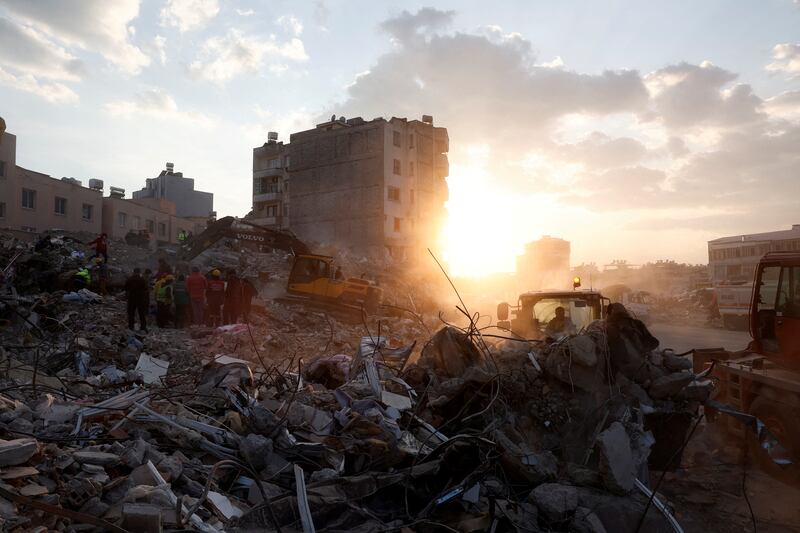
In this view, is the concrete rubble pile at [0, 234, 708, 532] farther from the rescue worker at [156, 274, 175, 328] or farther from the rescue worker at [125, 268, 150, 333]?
the rescue worker at [156, 274, 175, 328]

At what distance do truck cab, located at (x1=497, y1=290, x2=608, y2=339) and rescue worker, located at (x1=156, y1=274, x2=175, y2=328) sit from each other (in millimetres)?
9720

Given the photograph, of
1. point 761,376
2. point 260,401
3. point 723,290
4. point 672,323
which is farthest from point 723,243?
point 260,401

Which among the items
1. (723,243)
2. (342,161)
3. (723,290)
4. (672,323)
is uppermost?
(342,161)

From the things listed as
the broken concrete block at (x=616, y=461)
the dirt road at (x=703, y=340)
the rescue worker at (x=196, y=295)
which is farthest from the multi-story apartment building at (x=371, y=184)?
the broken concrete block at (x=616, y=461)

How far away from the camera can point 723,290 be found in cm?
2575

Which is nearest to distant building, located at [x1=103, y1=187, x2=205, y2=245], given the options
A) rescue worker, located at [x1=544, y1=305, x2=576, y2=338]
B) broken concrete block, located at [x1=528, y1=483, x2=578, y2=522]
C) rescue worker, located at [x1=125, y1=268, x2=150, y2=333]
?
rescue worker, located at [x1=125, y1=268, x2=150, y2=333]

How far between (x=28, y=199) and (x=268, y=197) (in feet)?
71.2

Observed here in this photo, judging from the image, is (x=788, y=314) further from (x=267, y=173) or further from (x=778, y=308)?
(x=267, y=173)

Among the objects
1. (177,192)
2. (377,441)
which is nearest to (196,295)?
(377,441)

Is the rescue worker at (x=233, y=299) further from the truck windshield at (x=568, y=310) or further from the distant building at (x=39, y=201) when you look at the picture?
the distant building at (x=39, y=201)

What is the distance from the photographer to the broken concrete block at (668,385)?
6.25m

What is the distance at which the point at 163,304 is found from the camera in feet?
47.5

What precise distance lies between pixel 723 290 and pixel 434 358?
79.5ft

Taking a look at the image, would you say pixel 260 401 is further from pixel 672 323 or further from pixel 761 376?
pixel 672 323
